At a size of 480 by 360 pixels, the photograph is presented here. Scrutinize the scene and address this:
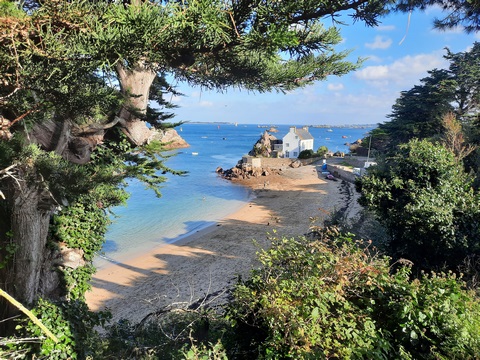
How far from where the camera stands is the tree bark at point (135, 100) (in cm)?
610

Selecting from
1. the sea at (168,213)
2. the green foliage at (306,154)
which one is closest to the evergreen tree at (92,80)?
the sea at (168,213)

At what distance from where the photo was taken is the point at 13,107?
5270mm

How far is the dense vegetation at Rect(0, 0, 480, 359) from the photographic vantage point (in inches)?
139

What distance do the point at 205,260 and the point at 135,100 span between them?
10237mm

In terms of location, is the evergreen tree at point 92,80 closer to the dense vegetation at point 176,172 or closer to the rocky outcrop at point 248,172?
the dense vegetation at point 176,172

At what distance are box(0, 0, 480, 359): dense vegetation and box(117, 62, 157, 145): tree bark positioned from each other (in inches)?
1.2

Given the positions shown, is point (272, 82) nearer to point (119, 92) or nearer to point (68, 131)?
point (119, 92)

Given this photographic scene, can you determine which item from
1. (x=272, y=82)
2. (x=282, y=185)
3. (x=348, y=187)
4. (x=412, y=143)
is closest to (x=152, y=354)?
(x=272, y=82)

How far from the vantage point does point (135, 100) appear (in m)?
6.31

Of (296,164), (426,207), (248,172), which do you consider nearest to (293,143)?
(296,164)

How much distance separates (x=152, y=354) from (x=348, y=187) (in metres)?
27.4

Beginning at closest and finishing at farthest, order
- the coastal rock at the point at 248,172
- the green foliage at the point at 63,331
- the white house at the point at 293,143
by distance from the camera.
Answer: the green foliage at the point at 63,331 < the coastal rock at the point at 248,172 < the white house at the point at 293,143

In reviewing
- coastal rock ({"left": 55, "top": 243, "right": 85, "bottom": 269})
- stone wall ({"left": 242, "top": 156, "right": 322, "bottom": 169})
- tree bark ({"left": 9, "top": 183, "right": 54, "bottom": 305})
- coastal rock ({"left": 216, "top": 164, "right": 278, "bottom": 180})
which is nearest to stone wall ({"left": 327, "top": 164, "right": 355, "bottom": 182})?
stone wall ({"left": 242, "top": 156, "right": 322, "bottom": 169})

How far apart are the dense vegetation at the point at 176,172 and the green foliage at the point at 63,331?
0.08 ft
